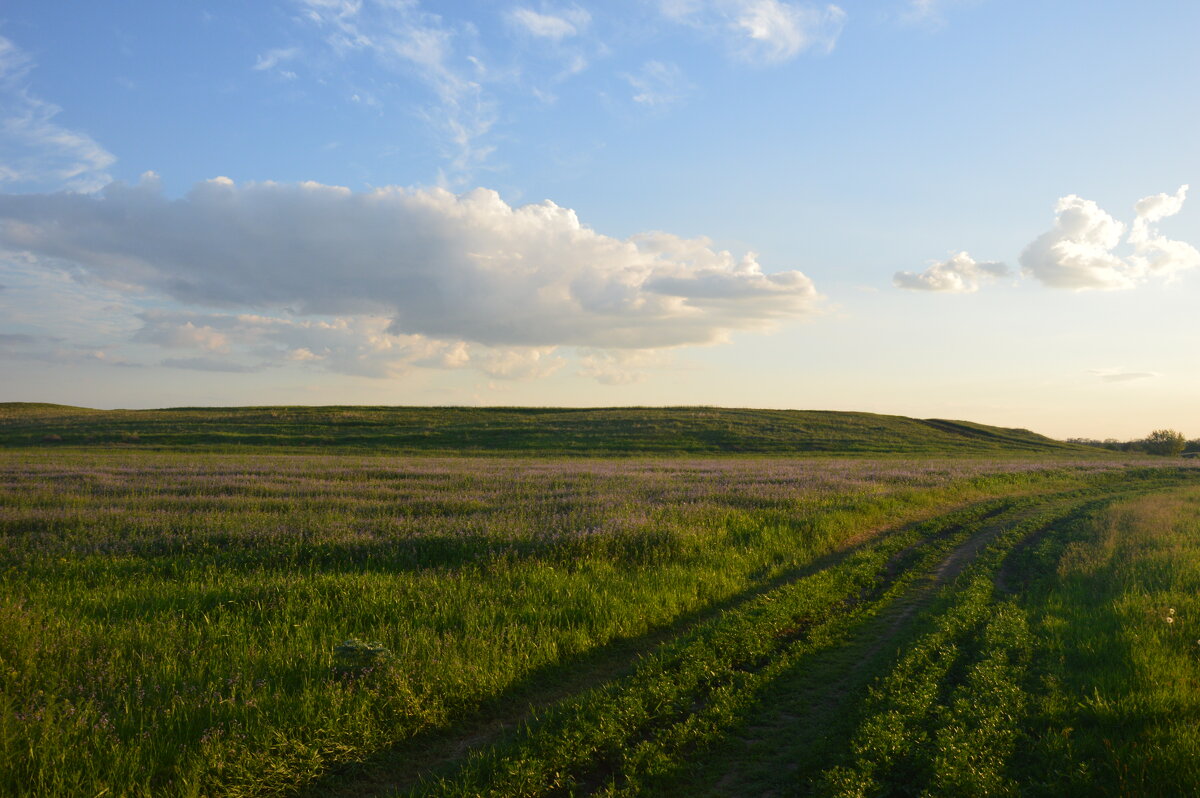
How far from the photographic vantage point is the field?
18.1ft

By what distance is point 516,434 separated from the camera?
6194cm

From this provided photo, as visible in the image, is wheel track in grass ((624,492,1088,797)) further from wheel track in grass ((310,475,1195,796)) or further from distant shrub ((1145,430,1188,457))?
distant shrub ((1145,430,1188,457))

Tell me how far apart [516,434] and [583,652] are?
5407cm

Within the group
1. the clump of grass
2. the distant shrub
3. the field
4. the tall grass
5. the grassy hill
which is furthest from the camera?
the distant shrub

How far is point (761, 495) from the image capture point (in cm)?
2125

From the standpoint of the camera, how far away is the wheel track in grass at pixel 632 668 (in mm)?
5714

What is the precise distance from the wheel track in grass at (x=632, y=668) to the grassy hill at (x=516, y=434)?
38404 mm

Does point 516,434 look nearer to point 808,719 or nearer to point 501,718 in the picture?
point 501,718

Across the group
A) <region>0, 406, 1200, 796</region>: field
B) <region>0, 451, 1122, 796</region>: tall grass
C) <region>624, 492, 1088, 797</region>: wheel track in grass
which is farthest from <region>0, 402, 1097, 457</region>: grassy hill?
<region>624, 492, 1088, 797</region>: wheel track in grass

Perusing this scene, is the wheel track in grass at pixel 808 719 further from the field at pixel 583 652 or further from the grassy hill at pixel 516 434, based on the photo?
the grassy hill at pixel 516 434

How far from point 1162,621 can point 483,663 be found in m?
9.23

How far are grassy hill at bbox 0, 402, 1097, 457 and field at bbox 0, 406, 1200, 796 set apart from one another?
3749 cm

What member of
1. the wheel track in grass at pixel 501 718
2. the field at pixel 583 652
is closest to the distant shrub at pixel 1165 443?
the field at pixel 583 652

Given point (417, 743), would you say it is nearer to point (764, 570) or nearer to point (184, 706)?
point (184, 706)
